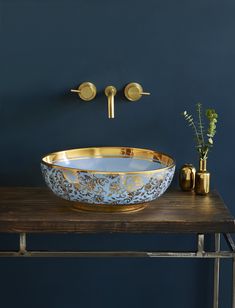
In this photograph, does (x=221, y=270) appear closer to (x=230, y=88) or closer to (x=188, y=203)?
(x=188, y=203)

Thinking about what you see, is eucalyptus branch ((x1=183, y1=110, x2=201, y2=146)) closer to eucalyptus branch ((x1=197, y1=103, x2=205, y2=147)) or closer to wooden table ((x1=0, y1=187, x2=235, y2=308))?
A: eucalyptus branch ((x1=197, y1=103, x2=205, y2=147))

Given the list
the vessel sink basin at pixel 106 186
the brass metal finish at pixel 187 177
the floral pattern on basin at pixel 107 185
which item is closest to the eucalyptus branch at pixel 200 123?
the brass metal finish at pixel 187 177

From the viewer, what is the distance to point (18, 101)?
212 centimetres

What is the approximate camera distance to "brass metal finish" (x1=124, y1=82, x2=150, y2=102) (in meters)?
2.07

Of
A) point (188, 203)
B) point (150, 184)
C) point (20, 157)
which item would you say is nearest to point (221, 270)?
point (188, 203)

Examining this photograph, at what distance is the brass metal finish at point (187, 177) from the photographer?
6.61ft

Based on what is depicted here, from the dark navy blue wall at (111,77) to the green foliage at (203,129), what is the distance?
4cm

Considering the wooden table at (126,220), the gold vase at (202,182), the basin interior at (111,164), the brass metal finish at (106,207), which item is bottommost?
the wooden table at (126,220)

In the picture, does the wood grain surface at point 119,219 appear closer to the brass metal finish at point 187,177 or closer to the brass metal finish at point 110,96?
the brass metal finish at point 187,177

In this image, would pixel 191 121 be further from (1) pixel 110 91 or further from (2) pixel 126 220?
(2) pixel 126 220

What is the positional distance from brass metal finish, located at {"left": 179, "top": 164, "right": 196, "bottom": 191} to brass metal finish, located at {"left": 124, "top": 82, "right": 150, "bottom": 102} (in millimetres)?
307

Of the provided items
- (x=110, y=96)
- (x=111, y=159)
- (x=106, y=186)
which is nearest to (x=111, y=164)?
(x=111, y=159)

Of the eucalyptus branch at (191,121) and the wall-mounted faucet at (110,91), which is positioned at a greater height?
the wall-mounted faucet at (110,91)

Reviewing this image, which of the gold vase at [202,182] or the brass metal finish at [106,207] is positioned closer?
the brass metal finish at [106,207]
